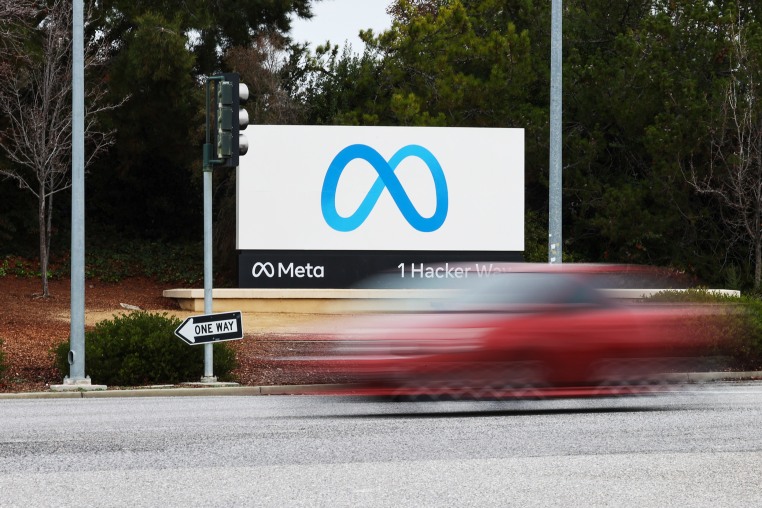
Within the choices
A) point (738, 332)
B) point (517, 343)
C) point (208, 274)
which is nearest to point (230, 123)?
point (208, 274)

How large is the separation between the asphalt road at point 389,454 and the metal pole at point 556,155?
5987 millimetres

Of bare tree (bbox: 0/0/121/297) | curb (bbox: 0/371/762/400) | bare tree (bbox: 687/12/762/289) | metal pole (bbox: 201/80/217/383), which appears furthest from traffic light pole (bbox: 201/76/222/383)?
bare tree (bbox: 687/12/762/289)

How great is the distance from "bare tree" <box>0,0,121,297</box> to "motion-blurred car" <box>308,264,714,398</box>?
2033 cm

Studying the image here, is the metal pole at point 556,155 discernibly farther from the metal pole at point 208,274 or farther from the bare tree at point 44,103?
the bare tree at point 44,103

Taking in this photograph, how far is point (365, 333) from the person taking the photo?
452 inches

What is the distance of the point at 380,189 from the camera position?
2892cm

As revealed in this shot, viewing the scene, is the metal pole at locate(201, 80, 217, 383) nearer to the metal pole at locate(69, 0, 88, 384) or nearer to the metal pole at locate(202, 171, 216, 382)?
the metal pole at locate(202, 171, 216, 382)

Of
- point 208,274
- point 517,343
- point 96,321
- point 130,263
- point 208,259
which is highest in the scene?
point 208,259

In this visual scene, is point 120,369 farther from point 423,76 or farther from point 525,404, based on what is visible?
point 423,76

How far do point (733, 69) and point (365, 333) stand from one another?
2356 cm

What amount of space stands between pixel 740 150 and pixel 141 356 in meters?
18.6

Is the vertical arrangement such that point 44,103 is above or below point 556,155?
above

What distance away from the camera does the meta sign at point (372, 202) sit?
1119 inches

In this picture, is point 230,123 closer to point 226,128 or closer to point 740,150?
point 226,128
